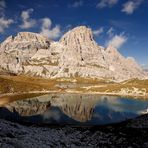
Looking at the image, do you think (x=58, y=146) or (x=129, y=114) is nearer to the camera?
(x=58, y=146)

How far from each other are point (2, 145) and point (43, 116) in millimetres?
62500

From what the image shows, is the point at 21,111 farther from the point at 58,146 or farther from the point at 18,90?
the point at 18,90

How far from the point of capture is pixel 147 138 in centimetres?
5138

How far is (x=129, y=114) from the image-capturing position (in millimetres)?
103625

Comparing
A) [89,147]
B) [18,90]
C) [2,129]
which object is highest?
[18,90]

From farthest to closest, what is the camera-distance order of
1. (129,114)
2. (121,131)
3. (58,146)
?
(129,114) → (121,131) → (58,146)

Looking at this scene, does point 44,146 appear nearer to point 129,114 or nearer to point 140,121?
point 140,121

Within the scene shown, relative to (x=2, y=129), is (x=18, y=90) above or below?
above

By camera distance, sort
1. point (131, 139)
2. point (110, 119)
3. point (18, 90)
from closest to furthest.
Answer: point (131, 139) → point (110, 119) → point (18, 90)

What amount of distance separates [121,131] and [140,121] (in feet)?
42.3

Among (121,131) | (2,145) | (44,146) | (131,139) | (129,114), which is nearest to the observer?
(2,145)

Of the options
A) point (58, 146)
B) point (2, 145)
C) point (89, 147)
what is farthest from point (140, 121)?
point (2, 145)

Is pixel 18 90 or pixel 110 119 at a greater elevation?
pixel 18 90

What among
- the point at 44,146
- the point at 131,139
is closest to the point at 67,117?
the point at 131,139
